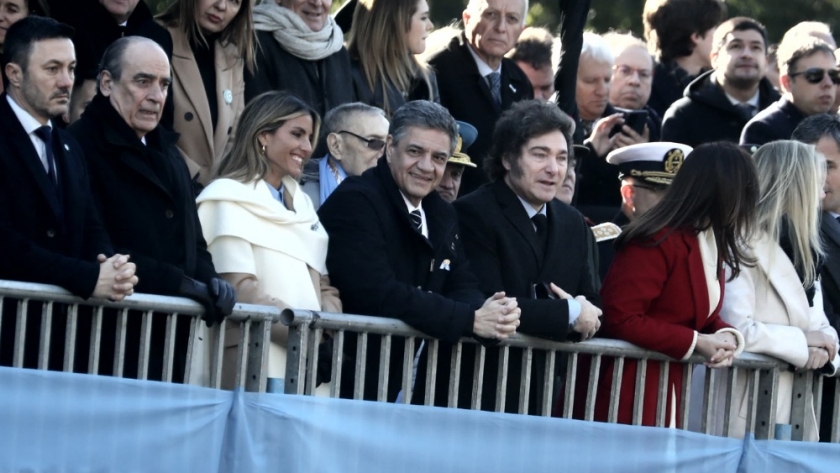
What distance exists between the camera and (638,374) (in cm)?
736

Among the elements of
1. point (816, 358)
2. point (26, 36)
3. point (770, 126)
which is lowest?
point (816, 358)

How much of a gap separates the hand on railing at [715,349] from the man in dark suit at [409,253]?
0.88 m

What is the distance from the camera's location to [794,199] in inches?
312

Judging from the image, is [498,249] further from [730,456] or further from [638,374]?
[730,456]

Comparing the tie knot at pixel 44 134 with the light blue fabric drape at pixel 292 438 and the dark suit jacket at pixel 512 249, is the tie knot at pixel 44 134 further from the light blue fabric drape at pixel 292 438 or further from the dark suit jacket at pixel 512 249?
the dark suit jacket at pixel 512 249

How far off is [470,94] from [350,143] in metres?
1.49

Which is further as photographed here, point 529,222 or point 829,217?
point 829,217

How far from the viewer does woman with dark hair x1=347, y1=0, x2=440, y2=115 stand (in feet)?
30.1

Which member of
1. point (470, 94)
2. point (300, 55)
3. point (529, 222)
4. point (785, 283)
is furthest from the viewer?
point (470, 94)

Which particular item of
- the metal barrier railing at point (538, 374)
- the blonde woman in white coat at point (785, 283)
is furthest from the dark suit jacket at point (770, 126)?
the metal barrier railing at point (538, 374)

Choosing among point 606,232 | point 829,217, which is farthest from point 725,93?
point 829,217

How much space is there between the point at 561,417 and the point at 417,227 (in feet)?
3.33

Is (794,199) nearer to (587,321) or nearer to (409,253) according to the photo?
(587,321)

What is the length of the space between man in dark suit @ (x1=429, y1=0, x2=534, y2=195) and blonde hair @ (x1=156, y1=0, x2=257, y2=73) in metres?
1.54
